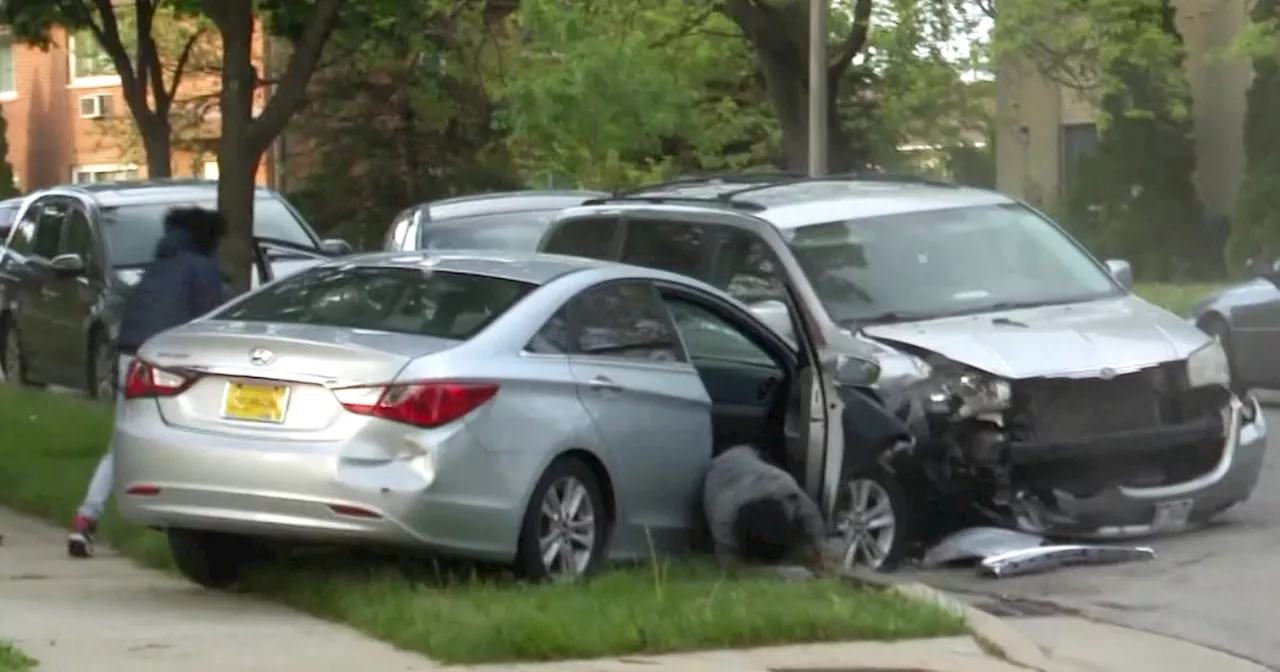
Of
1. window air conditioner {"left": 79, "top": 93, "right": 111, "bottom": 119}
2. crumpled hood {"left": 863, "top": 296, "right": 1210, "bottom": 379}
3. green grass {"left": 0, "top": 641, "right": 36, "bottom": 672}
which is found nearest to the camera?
green grass {"left": 0, "top": 641, "right": 36, "bottom": 672}

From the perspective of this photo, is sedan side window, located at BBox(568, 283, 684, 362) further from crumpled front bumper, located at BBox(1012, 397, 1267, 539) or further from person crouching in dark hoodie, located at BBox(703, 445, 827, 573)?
crumpled front bumper, located at BBox(1012, 397, 1267, 539)

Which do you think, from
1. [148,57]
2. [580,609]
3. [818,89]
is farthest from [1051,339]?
[148,57]

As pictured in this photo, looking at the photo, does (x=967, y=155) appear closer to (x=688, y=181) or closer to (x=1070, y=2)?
(x=1070, y=2)

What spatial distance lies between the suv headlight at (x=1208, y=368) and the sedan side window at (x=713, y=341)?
204cm

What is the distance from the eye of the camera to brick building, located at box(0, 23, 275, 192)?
50.0 meters

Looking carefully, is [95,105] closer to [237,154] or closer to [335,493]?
[237,154]

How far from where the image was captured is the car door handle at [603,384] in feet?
32.0

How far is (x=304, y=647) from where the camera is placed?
8.54m

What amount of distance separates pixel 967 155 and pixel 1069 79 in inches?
415

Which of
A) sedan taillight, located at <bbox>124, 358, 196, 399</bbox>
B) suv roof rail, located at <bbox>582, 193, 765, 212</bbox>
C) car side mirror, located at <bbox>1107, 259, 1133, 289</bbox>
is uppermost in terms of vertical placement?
suv roof rail, located at <bbox>582, 193, 765, 212</bbox>

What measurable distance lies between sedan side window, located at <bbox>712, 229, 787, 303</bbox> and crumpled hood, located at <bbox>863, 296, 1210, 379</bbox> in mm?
721

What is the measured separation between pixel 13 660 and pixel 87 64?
46621mm

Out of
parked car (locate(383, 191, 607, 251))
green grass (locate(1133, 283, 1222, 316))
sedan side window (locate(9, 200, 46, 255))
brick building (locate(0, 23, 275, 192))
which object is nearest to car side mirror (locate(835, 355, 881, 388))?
parked car (locate(383, 191, 607, 251))

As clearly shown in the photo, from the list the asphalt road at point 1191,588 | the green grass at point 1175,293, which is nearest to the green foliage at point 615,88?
the green grass at point 1175,293
